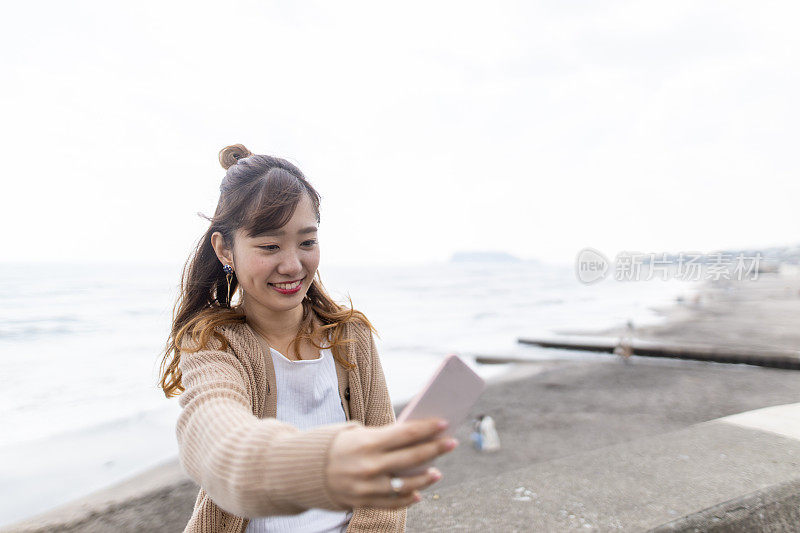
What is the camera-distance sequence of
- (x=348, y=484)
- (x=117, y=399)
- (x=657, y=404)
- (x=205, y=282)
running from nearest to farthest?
(x=348, y=484) < (x=205, y=282) < (x=657, y=404) < (x=117, y=399)

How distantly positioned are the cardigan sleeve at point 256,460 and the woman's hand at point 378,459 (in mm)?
25

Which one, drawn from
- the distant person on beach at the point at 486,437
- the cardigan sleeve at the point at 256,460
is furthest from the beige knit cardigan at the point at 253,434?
the distant person on beach at the point at 486,437

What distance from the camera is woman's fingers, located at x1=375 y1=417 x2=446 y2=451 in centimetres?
74

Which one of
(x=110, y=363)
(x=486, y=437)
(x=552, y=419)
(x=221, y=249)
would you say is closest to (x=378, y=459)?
(x=221, y=249)

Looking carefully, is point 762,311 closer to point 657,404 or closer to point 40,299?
point 657,404

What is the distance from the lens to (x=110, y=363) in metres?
13.8

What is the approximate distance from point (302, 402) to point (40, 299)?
3436cm

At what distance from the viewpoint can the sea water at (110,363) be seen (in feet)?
22.7

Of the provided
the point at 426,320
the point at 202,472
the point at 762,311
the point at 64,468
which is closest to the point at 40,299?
the point at 426,320

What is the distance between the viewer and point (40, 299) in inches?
1123

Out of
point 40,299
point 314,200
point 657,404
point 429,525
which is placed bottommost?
point 40,299

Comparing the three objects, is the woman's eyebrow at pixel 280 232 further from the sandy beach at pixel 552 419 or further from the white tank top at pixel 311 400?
the sandy beach at pixel 552 419

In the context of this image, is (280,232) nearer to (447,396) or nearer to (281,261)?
(281,261)

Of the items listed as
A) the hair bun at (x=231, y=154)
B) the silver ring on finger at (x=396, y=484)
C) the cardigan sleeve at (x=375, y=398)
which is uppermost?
the hair bun at (x=231, y=154)
